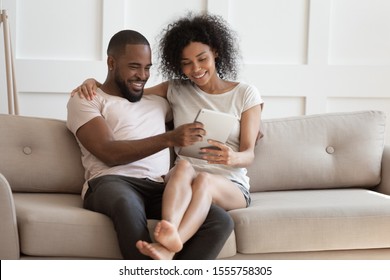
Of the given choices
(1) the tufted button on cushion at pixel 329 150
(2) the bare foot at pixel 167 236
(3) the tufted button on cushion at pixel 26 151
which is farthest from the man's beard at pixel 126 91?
(1) the tufted button on cushion at pixel 329 150

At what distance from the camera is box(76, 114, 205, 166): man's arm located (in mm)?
2402

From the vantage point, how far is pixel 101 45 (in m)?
3.82

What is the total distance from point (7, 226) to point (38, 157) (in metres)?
0.56

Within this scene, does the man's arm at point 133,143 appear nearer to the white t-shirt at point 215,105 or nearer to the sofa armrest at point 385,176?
the white t-shirt at point 215,105

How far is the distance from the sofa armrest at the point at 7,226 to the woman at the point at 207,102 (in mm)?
487

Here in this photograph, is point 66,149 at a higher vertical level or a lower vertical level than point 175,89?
lower

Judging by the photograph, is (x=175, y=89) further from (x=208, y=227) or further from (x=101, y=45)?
(x=101, y=45)

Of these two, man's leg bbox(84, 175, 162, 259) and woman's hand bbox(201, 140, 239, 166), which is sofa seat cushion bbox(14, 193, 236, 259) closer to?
man's leg bbox(84, 175, 162, 259)

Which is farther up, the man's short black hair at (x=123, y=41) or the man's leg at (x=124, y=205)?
the man's short black hair at (x=123, y=41)

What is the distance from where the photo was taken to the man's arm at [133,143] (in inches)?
94.6

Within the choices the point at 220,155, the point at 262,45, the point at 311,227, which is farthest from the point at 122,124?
the point at 262,45

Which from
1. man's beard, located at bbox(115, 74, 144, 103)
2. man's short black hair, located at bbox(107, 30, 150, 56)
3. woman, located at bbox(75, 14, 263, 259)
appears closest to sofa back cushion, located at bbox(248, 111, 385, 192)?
woman, located at bbox(75, 14, 263, 259)
